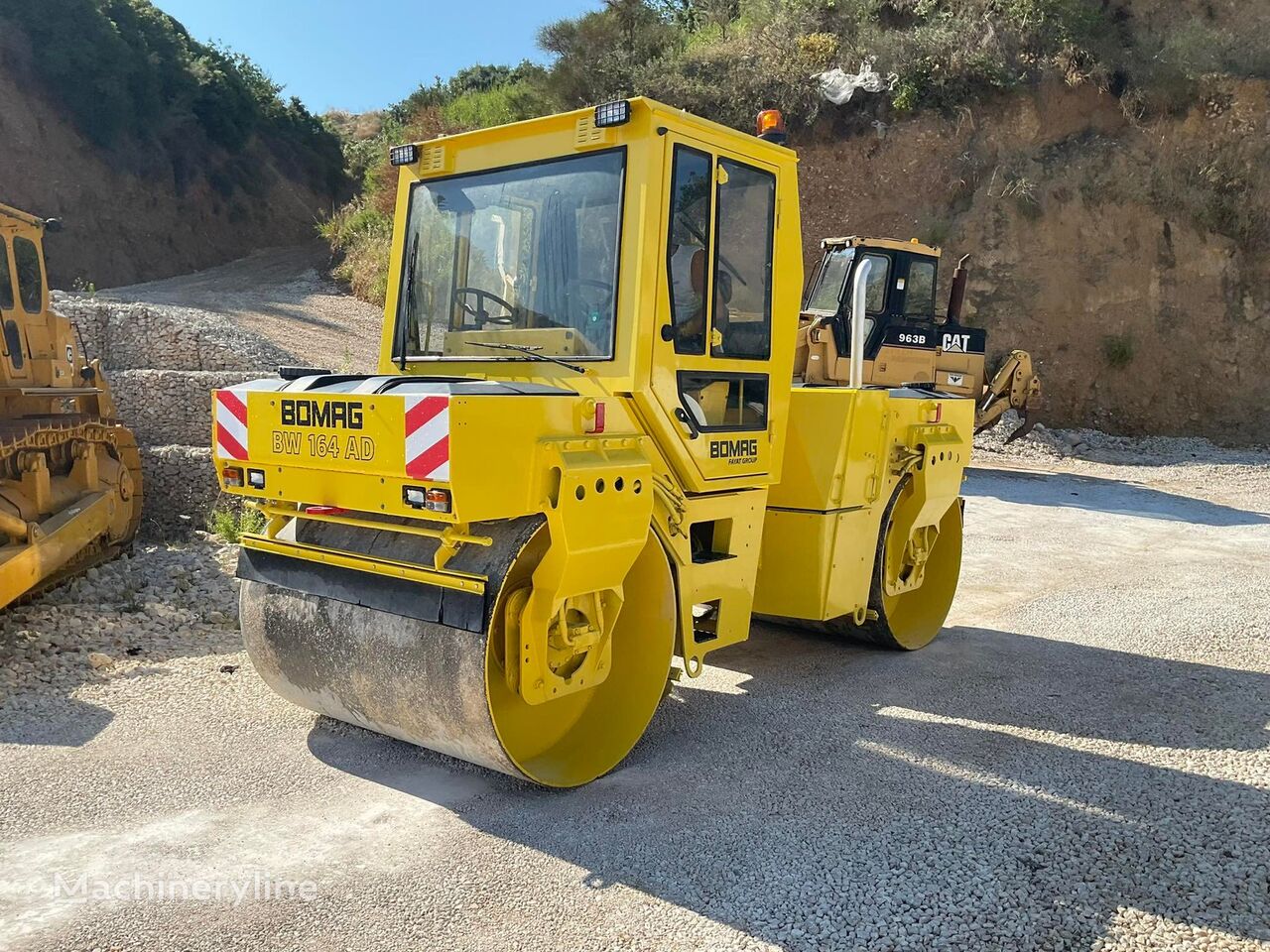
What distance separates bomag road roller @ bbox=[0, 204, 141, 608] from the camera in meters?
6.91

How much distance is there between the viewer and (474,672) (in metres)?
3.63

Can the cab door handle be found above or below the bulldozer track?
above

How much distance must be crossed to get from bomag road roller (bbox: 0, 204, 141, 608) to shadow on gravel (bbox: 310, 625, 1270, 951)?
3.61 metres

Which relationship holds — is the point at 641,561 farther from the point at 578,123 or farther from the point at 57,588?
the point at 57,588

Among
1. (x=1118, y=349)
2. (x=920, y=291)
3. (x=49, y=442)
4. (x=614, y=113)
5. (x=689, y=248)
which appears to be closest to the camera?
(x=614, y=113)

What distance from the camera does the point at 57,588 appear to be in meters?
7.05

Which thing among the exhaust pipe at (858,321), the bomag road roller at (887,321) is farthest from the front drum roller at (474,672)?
the bomag road roller at (887,321)

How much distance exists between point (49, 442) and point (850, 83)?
16634 millimetres

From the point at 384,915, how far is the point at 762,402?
2.71m

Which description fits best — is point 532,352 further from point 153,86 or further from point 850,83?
point 153,86

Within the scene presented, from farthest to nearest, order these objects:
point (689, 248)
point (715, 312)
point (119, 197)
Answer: point (119, 197) < point (715, 312) < point (689, 248)

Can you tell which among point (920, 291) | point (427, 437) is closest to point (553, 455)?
point (427, 437)

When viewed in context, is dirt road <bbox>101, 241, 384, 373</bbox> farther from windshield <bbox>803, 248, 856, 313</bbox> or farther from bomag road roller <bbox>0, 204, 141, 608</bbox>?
windshield <bbox>803, 248, 856, 313</bbox>

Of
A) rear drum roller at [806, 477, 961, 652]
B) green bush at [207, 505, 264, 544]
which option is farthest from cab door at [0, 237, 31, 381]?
rear drum roller at [806, 477, 961, 652]
